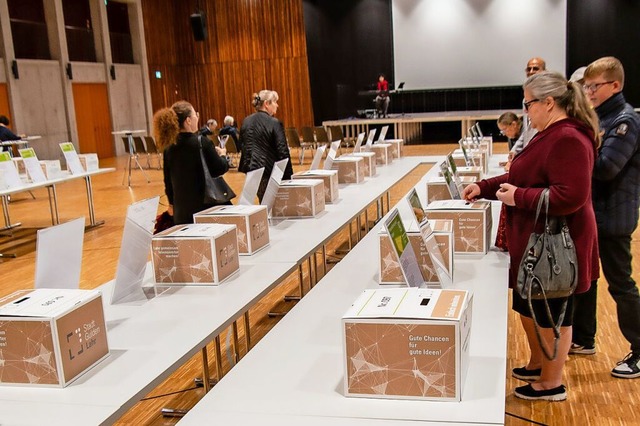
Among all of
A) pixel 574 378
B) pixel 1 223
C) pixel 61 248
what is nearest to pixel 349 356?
pixel 61 248

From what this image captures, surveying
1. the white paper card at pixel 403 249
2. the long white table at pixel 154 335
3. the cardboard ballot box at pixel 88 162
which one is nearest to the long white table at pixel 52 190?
the cardboard ballot box at pixel 88 162

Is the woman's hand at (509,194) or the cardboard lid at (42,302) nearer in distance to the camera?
the cardboard lid at (42,302)

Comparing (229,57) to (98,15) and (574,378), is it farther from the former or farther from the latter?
(574,378)

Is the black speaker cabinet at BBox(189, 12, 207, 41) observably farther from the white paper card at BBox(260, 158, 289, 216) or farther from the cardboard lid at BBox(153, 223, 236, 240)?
the cardboard lid at BBox(153, 223, 236, 240)

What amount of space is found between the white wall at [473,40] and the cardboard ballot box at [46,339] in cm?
1654

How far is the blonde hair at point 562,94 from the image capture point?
6.88ft

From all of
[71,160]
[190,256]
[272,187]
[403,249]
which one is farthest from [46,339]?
[71,160]

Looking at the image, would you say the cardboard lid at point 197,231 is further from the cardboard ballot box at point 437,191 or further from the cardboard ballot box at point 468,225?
the cardboard ballot box at point 437,191

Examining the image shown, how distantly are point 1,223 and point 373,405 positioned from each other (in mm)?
7872

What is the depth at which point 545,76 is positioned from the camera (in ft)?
6.93

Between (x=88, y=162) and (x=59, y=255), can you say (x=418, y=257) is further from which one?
(x=88, y=162)

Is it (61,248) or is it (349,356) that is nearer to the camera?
(349,356)

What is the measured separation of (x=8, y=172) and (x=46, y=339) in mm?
5339

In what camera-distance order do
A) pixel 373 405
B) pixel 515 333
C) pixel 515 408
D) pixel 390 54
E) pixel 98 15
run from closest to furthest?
pixel 373 405 → pixel 515 408 → pixel 515 333 → pixel 98 15 → pixel 390 54
